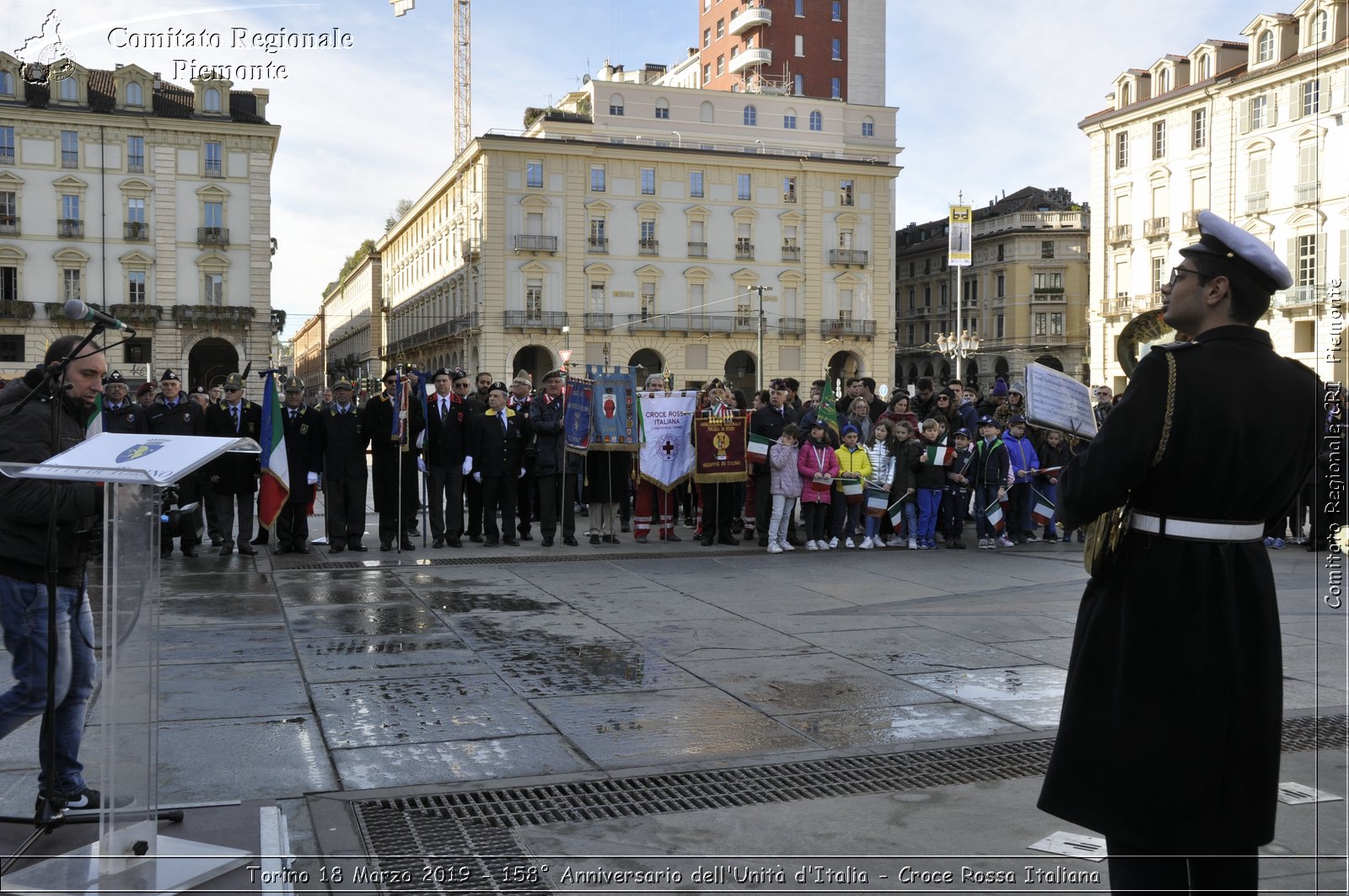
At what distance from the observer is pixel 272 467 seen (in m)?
12.9

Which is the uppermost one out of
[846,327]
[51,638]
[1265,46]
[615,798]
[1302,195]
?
[1265,46]

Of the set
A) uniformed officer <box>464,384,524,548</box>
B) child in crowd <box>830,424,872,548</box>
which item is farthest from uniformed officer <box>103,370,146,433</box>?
child in crowd <box>830,424,872,548</box>

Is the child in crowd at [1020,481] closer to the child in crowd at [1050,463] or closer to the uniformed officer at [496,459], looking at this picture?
the child in crowd at [1050,463]

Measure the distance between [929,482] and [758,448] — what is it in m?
2.30

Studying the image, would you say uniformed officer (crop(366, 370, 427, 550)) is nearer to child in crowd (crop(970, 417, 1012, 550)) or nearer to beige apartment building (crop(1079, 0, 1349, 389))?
child in crowd (crop(970, 417, 1012, 550))

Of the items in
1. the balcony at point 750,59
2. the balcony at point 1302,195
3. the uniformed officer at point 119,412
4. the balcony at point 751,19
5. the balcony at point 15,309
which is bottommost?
the uniformed officer at point 119,412

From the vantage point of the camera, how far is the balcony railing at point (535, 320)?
63.6 metres

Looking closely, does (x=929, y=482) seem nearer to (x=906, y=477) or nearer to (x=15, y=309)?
(x=906, y=477)

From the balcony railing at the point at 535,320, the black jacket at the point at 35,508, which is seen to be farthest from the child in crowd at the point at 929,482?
the balcony railing at the point at 535,320

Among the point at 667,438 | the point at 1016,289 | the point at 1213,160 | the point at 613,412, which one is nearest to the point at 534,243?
the point at 1213,160

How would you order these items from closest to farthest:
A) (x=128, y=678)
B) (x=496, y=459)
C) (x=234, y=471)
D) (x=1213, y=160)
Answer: (x=128, y=678)
(x=234, y=471)
(x=496, y=459)
(x=1213, y=160)

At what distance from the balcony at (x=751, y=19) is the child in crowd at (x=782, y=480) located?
67.9 m

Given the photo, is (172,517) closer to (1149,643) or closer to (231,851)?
(231,851)

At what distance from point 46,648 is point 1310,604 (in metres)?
10.2
